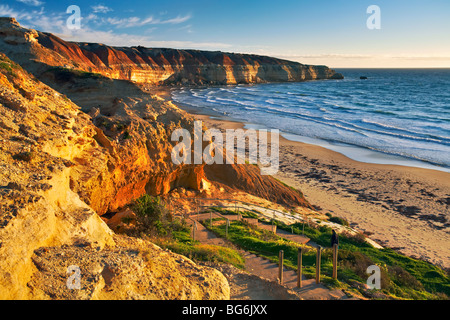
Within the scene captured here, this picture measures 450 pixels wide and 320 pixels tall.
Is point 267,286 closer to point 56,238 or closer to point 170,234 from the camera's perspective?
point 56,238

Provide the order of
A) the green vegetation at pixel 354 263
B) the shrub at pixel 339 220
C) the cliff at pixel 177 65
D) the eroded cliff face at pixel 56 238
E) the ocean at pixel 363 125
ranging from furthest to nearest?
1. the cliff at pixel 177 65
2. the ocean at pixel 363 125
3. the shrub at pixel 339 220
4. the green vegetation at pixel 354 263
5. the eroded cliff face at pixel 56 238

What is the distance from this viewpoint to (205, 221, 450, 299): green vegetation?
942 centimetres

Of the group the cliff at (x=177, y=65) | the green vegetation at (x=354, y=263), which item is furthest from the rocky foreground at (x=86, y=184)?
the cliff at (x=177, y=65)

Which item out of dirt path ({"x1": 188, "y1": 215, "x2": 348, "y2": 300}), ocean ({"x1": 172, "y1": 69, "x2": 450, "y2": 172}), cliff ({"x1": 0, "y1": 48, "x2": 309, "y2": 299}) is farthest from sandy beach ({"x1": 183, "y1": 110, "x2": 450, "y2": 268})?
cliff ({"x1": 0, "y1": 48, "x2": 309, "y2": 299})

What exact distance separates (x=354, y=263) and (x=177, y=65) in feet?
329

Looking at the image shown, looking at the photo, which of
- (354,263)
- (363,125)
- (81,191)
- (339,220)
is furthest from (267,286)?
(363,125)

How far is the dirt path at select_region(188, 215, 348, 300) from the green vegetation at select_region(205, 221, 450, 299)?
383 mm

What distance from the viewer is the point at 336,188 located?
2245 centimetres

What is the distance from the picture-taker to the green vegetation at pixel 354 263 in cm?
942

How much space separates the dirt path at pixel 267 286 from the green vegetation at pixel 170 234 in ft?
1.95

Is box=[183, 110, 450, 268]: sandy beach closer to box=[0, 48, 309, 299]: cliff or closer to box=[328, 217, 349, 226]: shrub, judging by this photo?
box=[328, 217, 349, 226]: shrub

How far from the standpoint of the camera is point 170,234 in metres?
10.9

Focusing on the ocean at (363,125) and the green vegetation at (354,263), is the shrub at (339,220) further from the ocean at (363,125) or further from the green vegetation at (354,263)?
the ocean at (363,125)
